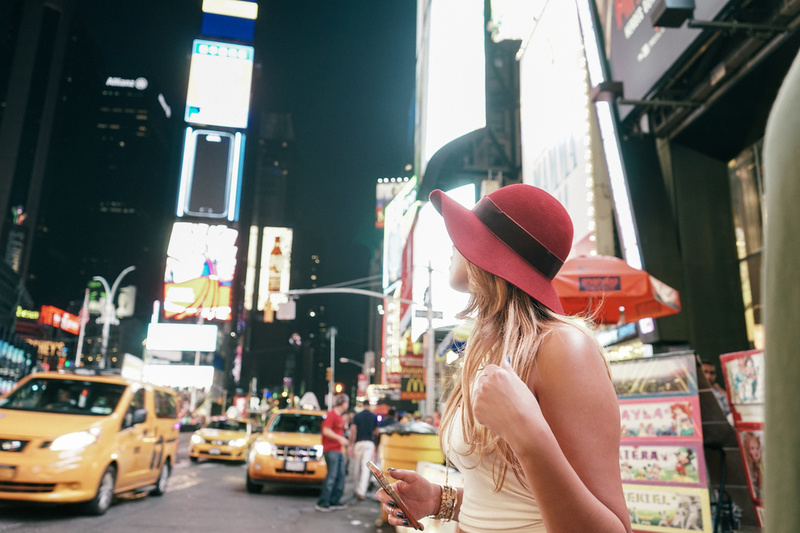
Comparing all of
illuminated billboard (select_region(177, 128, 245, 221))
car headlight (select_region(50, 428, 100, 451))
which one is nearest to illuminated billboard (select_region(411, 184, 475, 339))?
car headlight (select_region(50, 428, 100, 451))

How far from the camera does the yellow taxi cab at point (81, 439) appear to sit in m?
7.68

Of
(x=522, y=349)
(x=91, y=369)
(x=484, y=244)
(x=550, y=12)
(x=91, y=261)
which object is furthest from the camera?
(x=91, y=261)

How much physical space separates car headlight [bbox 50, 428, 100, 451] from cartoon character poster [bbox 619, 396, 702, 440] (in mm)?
6917

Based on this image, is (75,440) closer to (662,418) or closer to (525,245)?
(662,418)

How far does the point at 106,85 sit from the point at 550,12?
137 m

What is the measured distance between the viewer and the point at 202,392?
73938mm

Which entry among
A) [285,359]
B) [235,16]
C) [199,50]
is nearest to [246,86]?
[199,50]

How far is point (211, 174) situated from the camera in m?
66.3

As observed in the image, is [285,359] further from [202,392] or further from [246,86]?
[246,86]

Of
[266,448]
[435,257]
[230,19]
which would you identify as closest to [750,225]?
[266,448]

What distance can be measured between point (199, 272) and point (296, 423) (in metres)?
46.3

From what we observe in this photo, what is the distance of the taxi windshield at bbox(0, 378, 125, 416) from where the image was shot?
896 centimetres

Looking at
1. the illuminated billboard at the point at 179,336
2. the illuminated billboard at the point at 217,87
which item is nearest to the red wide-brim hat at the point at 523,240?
the illuminated billboard at the point at 179,336

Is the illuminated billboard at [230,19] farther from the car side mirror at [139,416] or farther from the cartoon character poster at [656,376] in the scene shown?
the cartoon character poster at [656,376]
